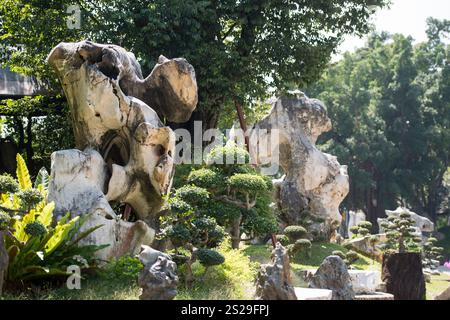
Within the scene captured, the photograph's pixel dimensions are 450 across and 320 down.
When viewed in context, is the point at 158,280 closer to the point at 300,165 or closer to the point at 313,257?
the point at 313,257

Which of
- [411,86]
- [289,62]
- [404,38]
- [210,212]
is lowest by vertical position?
[210,212]

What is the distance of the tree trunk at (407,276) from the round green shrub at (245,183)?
2.77 meters

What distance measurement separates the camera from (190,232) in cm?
966

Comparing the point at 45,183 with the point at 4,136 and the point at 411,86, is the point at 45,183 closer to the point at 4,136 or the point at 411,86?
the point at 4,136

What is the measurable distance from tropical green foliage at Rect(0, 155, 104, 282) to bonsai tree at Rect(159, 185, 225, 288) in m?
1.20

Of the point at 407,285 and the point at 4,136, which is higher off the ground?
the point at 4,136

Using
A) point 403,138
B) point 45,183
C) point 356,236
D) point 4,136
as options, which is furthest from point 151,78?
point 403,138

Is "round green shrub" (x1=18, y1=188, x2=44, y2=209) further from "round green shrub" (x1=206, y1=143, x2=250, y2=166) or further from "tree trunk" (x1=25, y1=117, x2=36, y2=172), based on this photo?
"tree trunk" (x1=25, y1=117, x2=36, y2=172)

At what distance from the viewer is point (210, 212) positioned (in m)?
11.7

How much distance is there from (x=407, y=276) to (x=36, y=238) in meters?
5.68

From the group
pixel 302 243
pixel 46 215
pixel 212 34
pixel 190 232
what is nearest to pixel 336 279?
pixel 190 232

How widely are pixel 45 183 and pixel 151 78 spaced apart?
8.26ft

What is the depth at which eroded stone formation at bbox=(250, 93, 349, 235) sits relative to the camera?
63.1ft

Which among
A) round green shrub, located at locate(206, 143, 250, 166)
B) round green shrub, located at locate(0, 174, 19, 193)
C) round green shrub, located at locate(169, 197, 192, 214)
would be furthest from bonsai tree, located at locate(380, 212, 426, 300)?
Result: round green shrub, located at locate(0, 174, 19, 193)
